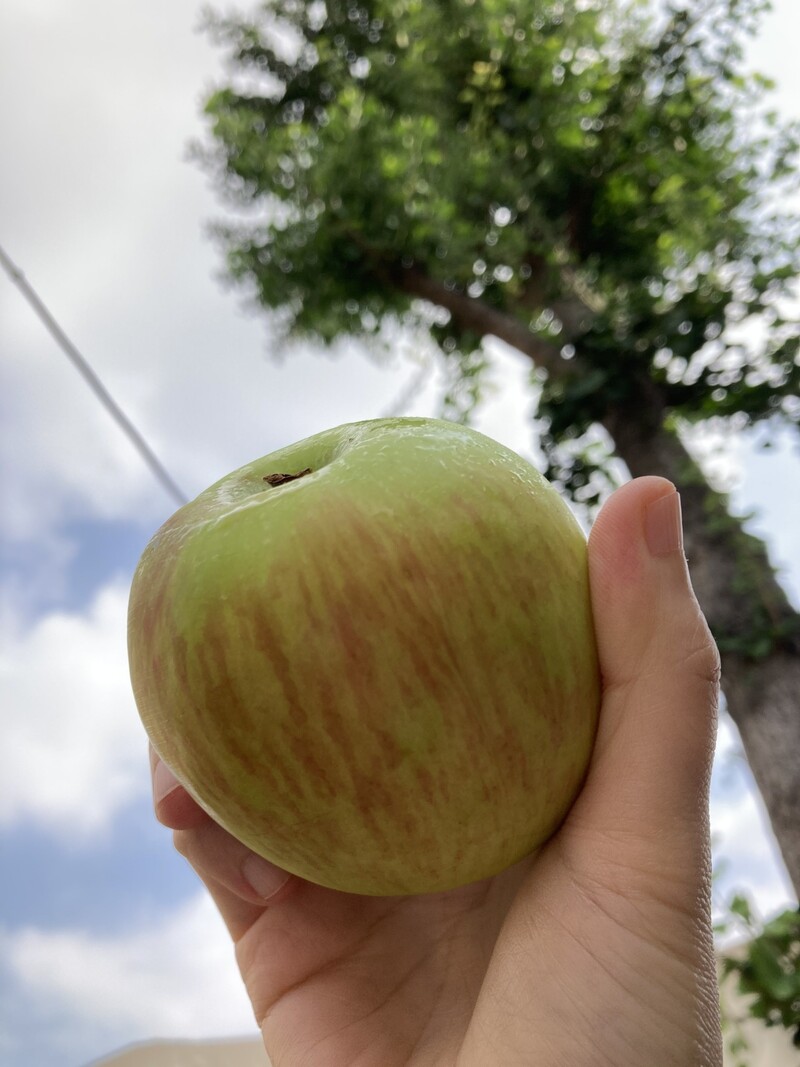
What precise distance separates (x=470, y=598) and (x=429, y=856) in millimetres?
224

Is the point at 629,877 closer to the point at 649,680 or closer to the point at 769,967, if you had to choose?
the point at 649,680

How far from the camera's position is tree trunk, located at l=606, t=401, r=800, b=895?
1.85m

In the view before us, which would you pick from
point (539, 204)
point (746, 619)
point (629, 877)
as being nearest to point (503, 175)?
point (539, 204)

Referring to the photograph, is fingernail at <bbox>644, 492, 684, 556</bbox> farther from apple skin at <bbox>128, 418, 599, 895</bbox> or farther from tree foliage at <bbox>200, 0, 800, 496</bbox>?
tree foliage at <bbox>200, 0, 800, 496</bbox>

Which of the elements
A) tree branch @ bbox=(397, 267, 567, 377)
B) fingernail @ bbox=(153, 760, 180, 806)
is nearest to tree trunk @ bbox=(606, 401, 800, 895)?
tree branch @ bbox=(397, 267, 567, 377)

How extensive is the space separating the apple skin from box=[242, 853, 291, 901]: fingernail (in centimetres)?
22

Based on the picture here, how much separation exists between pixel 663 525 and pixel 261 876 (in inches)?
23.3

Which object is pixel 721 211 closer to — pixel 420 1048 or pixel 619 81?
pixel 619 81

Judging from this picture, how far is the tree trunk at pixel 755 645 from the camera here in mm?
1853

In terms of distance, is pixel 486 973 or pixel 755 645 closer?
pixel 486 973

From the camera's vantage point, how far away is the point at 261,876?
2.89 ft

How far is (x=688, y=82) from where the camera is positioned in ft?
10.2

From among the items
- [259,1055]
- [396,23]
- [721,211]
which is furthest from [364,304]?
[259,1055]

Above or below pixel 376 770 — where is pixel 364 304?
above
